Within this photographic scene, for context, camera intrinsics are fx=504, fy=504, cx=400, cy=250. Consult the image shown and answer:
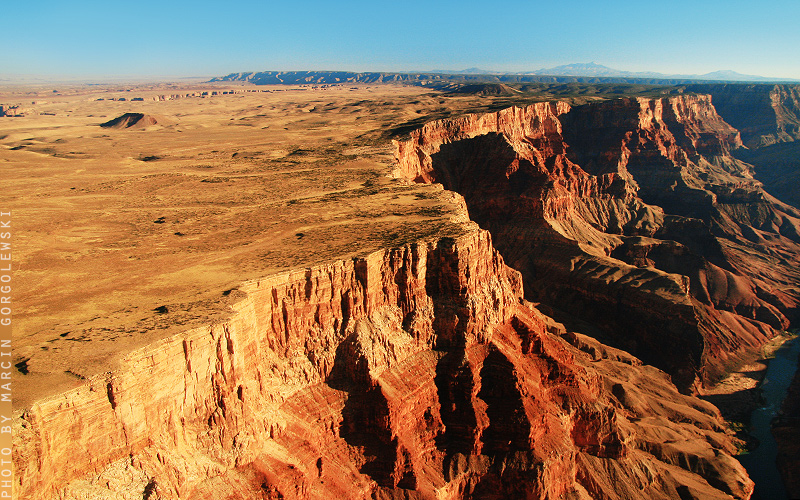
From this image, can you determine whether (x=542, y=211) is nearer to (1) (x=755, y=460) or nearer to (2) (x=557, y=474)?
(1) (x=755, y=460)

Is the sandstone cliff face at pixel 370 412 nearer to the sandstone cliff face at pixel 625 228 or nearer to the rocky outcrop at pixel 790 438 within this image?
the rocky outcrop at pixel 790 438

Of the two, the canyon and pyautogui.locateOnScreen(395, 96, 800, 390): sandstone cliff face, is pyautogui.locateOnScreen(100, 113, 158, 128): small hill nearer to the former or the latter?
the canyon

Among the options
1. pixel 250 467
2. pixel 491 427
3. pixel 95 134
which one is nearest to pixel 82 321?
pixel 250 467

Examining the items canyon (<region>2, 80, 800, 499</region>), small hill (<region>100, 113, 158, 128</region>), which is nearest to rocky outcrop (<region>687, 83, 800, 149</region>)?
canyon (<region>2, 80, 800, 499</region>)

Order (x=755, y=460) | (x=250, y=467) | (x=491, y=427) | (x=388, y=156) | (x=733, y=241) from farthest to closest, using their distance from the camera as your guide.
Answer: (x=733, y=241) < (x=388, y=156) < (x=755, y=460) < (x=491, y=427) < (x=250, y=467)

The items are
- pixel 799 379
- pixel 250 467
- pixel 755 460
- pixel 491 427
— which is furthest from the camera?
pixel 799 379

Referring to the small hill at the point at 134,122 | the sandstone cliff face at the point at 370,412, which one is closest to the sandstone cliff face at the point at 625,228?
the sandstone cliff face at the point at 370,412
